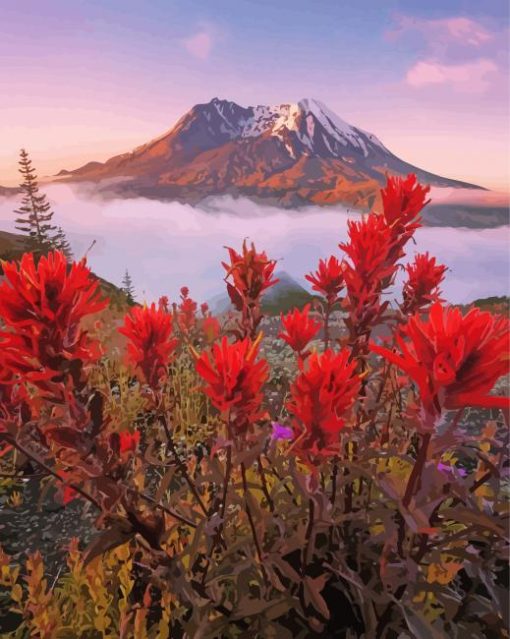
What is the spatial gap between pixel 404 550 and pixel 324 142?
8.02 meters

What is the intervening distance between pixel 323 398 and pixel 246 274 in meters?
0.61

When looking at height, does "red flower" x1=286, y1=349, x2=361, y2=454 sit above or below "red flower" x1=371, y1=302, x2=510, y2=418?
below

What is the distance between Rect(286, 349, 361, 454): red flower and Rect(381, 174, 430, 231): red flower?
24.7 inches

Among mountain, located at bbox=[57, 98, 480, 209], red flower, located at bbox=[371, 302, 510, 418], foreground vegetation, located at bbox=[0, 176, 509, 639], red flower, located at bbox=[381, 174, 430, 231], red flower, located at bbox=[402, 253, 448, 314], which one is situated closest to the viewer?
red flower, located at bbox=[371, 302, 510, 418]

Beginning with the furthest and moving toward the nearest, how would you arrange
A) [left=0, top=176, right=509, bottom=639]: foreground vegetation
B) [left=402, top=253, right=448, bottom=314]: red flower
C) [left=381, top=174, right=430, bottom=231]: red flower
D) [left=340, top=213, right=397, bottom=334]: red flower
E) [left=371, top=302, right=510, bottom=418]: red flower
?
1. [left=402, top=253, right=448, bottom=314]: red flower
2. [left=381, top=174, right=430, bottom=231]: red flower
3. [left=340, top=213, right=397, bottom=334]: red flower
4. [left=0, top=176, right=509, bottom=639]: foreground vegetation
5. [left=371, top=302, right=510, bottom=418]: red flower

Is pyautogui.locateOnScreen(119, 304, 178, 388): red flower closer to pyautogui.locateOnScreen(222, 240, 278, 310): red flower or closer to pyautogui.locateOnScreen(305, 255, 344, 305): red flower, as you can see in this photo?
pyautogui.locateOnScreen(222, 240, 278, 310): red flower

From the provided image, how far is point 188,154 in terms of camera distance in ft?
26.1

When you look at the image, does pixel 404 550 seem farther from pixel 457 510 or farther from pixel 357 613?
pixel 357 613

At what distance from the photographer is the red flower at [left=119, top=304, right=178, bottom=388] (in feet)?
4.51

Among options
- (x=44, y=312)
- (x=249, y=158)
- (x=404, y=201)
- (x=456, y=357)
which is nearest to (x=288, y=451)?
(x=456, y=357)

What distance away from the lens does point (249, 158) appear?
25.9 feet

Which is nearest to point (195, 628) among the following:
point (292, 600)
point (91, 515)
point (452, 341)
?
point (292, 600)

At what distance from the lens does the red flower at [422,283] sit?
5.67 feet

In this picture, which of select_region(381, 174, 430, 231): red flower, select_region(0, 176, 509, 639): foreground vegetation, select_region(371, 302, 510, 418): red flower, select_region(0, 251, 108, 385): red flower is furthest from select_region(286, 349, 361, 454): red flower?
select_region(381, 174, 430, 231): red flower
